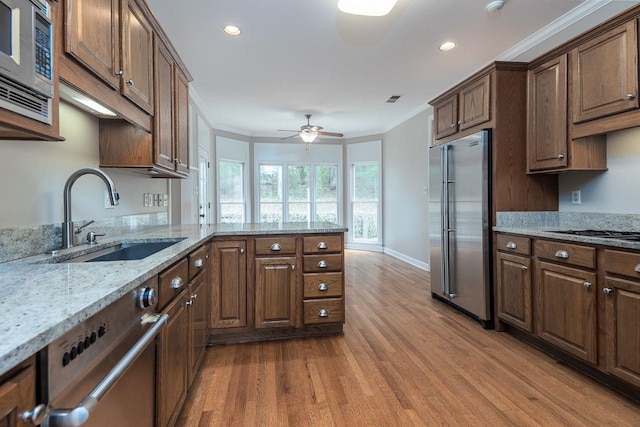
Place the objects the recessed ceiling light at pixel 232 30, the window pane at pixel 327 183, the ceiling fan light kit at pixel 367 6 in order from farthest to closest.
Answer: the window pane at pixel 327 183 → the recessed ceiling light at pixel 232 30 → the ceiling fan light kit at pixel 367 6

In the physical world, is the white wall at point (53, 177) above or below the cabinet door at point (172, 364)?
above

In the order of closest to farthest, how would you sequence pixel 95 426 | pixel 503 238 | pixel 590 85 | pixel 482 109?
pixel 95 426
pixel 590 85
pixel 503 238
pixel 482 109

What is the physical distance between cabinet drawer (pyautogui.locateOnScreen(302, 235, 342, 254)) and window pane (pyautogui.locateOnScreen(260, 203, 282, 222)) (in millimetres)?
4739

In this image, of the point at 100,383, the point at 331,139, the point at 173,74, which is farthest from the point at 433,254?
the point at 331,139

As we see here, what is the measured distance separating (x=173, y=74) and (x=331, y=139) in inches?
202

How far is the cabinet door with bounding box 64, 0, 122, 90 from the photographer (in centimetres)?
123

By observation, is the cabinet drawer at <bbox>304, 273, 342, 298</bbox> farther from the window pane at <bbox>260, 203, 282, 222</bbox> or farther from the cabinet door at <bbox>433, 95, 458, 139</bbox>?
the window pane at <bbox>260, 203, 282, 222</bbox>

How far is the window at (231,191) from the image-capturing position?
21.5 feet

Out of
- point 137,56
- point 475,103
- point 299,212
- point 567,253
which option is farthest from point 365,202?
point 137,56

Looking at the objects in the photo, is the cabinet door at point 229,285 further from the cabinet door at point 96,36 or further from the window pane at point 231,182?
the window pane at point 231,182

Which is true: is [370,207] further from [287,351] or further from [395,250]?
[287,351]

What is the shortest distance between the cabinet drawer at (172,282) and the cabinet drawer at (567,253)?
7.81 feet

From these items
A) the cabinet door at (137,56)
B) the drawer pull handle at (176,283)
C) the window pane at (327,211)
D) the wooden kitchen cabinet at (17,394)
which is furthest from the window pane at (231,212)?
the wooden kitchen cabinet at (17,394)

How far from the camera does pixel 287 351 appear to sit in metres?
2.42
